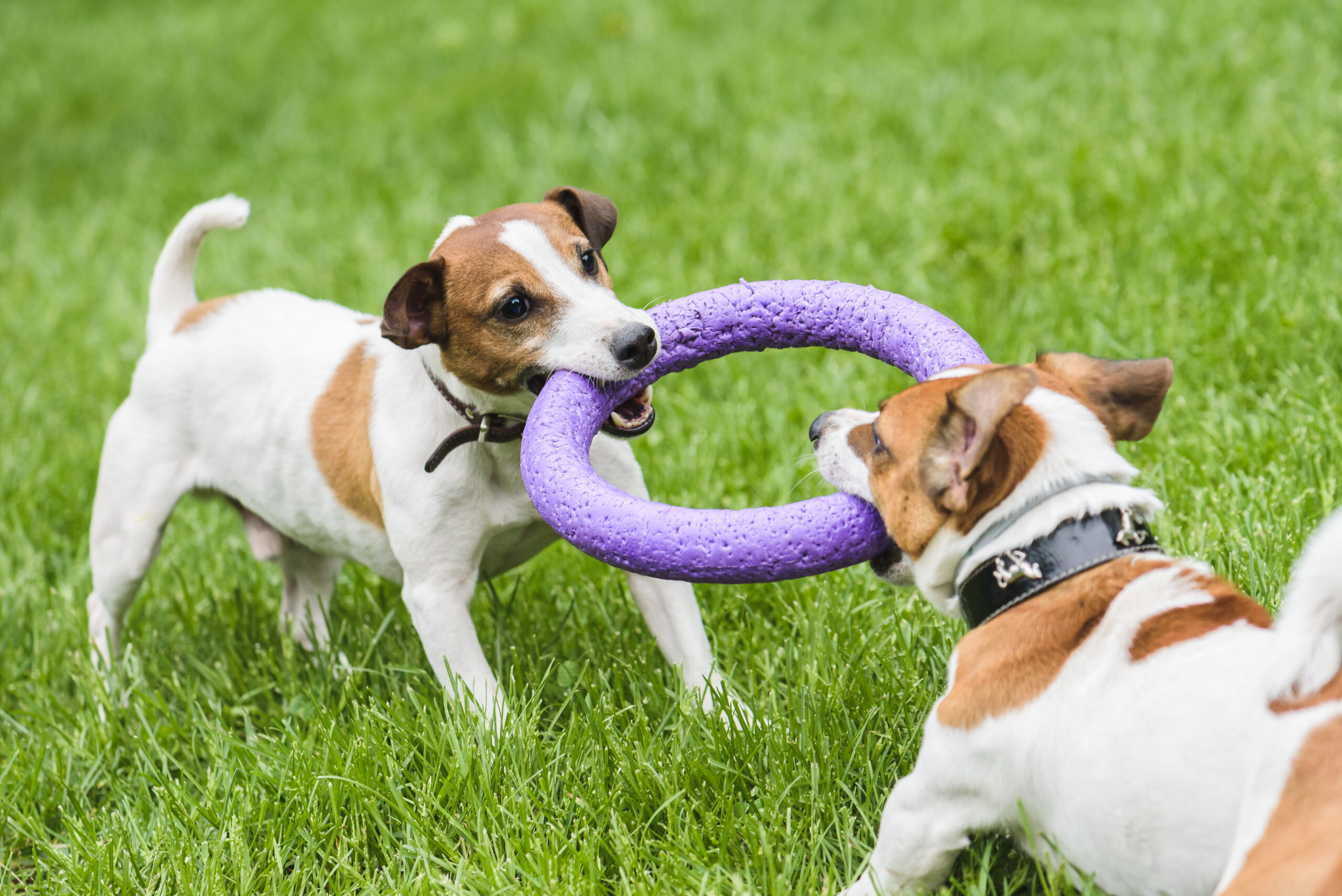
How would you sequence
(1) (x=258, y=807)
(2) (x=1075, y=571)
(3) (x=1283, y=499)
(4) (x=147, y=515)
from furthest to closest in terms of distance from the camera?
(4) (x=147, y=515) < (3) (x=1283, y=499) < (1) (x=258, y=807) < (2) (x=1075, y=571)

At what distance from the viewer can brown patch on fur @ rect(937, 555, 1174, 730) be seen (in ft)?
8.66

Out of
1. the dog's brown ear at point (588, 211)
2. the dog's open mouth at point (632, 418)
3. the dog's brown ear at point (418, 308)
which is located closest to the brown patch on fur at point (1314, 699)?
the dog's open mouth at point (632, 418)

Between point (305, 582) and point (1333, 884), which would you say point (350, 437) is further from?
point (1333, 884)

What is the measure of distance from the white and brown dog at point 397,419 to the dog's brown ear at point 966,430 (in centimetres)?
108

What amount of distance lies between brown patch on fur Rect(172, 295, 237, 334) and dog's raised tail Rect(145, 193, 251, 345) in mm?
69

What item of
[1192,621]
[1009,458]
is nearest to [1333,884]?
[1192,621]

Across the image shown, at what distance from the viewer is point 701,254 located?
705 centimetres

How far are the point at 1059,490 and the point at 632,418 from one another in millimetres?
1467

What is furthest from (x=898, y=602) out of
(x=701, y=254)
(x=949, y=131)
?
(x=949, y=131)

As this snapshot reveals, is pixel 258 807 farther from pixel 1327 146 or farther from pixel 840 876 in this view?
pixel 1327 146

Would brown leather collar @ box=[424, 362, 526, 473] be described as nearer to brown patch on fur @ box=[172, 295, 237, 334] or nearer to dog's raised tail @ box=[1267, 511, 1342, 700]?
brown patch on fur @ box=[172, 295, 237, 334]

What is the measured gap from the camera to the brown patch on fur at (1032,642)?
2.64 meters

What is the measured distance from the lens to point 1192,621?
101 inches

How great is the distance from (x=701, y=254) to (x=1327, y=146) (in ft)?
10.2
